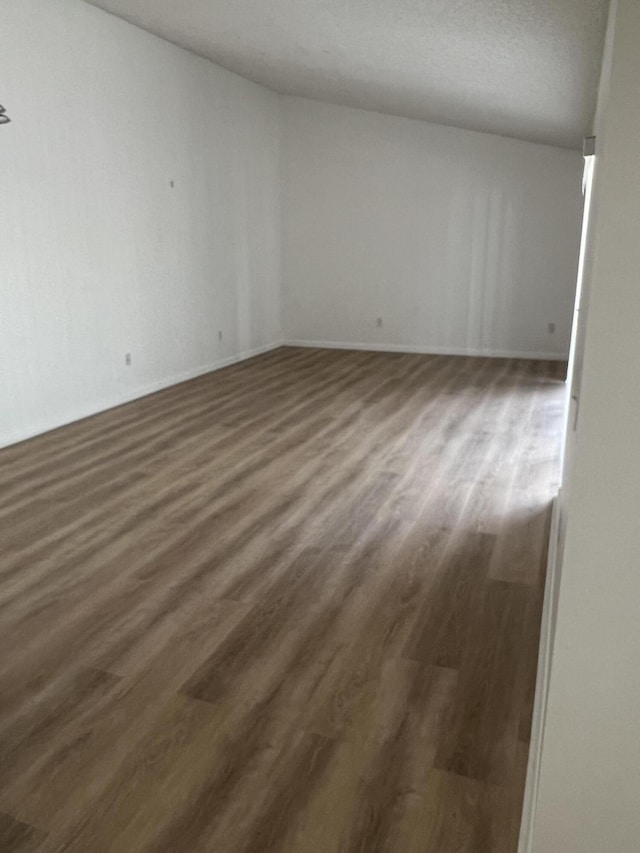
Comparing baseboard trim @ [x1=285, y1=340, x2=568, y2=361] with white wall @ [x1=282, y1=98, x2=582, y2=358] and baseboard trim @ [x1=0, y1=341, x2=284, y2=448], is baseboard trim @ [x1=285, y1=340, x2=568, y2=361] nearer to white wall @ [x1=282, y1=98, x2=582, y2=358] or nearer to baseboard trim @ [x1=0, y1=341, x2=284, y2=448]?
white wall @ [x1=282, y1=98, x2=582, y2=358]

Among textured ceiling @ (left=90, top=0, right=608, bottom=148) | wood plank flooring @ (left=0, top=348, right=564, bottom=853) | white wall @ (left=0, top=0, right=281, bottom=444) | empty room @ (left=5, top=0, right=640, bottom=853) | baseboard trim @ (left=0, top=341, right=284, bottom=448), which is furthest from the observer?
baseboard trim @ (left=0, top=341, right=284, bottom=448)

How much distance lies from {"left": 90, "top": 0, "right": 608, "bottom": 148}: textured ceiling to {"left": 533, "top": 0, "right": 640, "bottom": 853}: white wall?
1.93 metres

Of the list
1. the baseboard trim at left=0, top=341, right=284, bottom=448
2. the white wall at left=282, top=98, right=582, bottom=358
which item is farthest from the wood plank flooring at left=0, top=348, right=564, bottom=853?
the white wall at left=282, top=98, right=582, bottom=358

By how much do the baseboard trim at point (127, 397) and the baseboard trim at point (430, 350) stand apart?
0.77m

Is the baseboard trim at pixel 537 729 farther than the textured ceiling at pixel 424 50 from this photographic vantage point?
No

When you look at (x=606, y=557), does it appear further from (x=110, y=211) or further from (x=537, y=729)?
(x=110, y=211)

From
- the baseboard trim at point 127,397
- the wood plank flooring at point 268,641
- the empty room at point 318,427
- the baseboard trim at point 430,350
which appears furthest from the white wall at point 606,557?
the baseboard trim at point 430,350

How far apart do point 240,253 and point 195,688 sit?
258 inches

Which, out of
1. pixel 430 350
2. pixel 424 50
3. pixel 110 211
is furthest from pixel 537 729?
pixel 430 350

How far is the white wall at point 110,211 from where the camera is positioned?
4.91 metres

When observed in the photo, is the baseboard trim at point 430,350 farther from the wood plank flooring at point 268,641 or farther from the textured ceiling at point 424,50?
the wood plank flooring at point 268,641

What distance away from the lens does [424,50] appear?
4512mm

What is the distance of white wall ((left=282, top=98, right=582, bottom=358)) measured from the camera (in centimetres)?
847

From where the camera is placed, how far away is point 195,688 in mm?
2285
